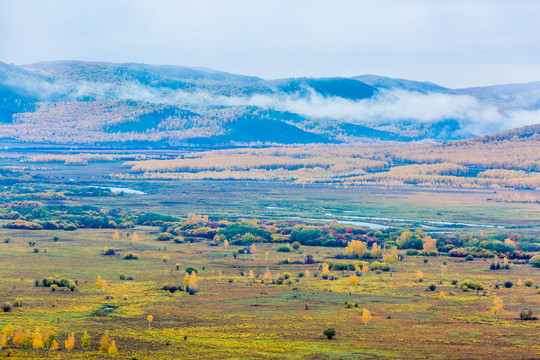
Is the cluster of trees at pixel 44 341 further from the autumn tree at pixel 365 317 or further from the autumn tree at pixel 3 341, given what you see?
the autumn tree at pixel 365 317

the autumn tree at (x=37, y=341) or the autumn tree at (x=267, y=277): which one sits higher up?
the autumn tree at (x=267, y=277)

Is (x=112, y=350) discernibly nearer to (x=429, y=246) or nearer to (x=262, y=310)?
(x=262, y=310)

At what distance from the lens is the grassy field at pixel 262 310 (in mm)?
52000

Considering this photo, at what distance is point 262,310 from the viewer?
213 feet

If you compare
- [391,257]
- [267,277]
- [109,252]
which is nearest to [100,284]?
[267,277]

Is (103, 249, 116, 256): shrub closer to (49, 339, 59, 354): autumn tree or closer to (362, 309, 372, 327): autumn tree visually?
(362, 309, 372, 327): autumn tree

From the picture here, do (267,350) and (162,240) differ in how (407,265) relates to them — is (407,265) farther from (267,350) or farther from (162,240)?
(267,350)

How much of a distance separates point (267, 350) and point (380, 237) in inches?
2865

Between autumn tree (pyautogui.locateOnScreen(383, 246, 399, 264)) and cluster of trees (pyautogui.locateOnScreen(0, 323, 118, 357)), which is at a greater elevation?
autumn tree (pyautogui.locateOnScreen(383, 246, 399, 264))

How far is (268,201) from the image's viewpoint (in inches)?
7594

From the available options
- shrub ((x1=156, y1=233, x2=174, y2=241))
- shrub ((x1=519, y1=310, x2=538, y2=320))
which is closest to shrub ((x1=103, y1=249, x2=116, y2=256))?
shrub ((x1=156, y1=233, x2=174, y2=241))

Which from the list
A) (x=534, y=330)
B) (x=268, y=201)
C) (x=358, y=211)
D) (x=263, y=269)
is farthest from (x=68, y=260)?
(x=268, y=201)

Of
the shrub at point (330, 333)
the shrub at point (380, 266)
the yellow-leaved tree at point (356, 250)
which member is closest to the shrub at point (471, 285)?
the shrub at point (380, 266)

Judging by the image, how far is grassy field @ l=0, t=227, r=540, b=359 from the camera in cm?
5200
